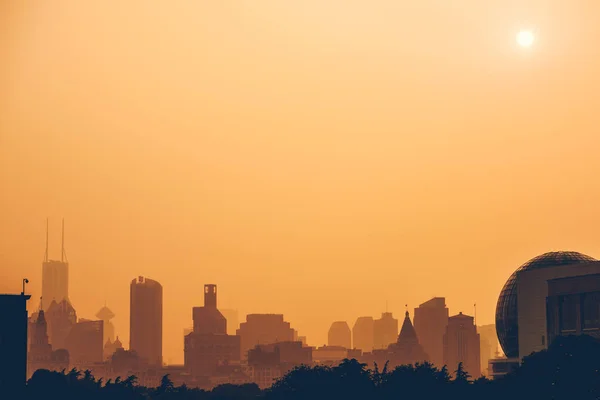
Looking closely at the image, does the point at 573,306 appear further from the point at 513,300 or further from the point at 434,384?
the point at 434,384

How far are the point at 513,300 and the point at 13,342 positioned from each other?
239ft

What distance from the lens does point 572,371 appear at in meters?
138

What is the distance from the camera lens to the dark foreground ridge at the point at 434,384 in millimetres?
136750

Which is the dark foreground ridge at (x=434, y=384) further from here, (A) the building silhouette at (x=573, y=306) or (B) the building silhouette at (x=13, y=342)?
(A) the building silhouette at (x=573, y=306)

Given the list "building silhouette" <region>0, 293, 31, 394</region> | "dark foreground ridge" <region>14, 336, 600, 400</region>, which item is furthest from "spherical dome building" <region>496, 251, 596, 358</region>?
"building silhouette" <region>0, 293, 31, 394</region>

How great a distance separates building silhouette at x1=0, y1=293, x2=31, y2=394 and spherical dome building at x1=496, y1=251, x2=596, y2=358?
229ft

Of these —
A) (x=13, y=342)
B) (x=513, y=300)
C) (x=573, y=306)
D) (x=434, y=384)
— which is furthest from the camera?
(x=513, y=300)

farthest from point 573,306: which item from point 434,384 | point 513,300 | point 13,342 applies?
point 13,342

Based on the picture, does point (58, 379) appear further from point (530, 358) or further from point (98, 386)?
point (530, 358)

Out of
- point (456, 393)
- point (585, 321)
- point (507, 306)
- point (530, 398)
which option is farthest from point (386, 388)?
point (507, 306)

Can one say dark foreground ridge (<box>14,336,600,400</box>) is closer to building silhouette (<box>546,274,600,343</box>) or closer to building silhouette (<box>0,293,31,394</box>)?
building silhouette (<box>0,293,31,394</box>)

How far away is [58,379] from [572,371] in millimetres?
59549

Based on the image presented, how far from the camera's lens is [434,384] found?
148750 millimetres

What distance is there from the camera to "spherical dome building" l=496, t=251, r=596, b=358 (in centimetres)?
19065
